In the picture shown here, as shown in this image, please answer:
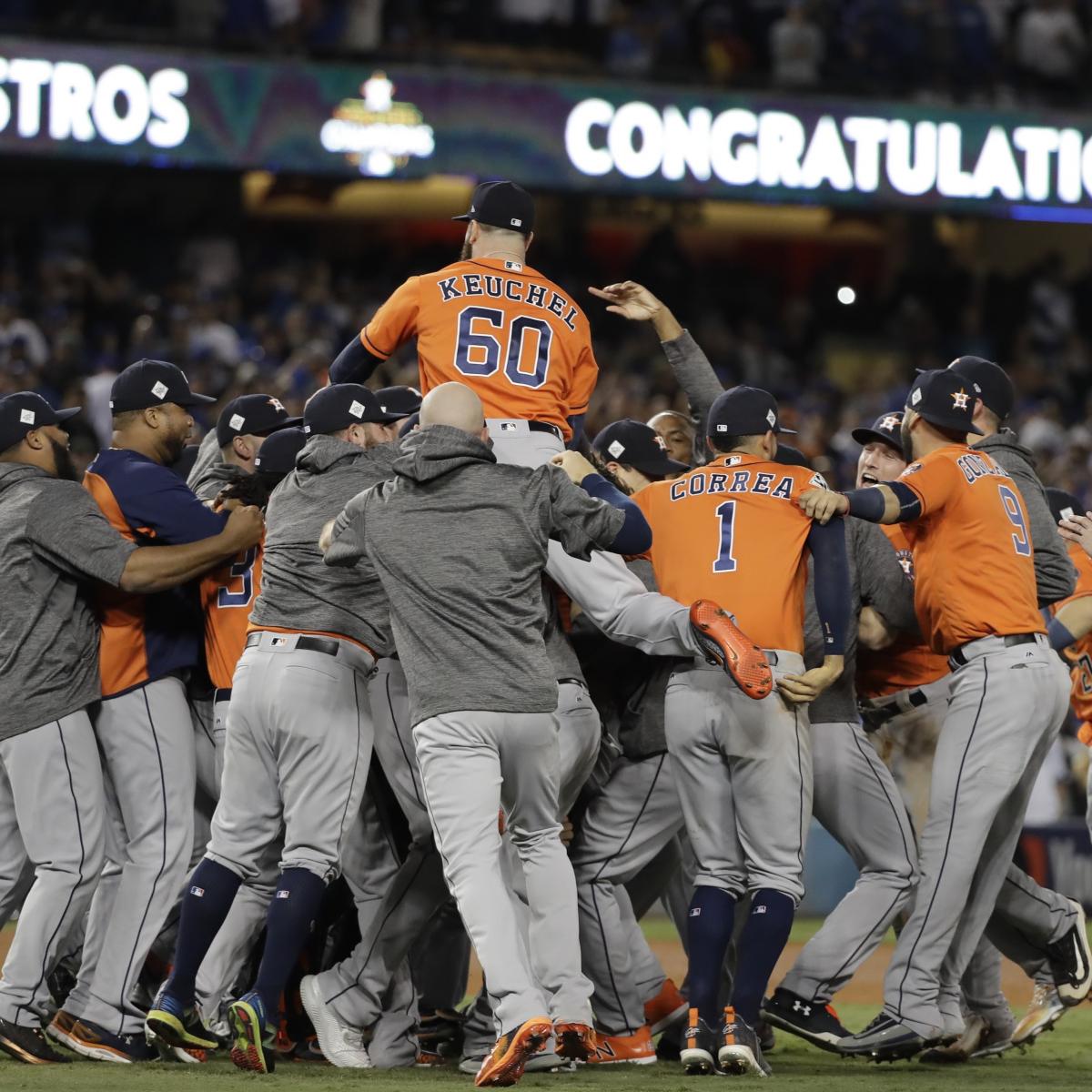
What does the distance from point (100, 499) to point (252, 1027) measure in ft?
5.95

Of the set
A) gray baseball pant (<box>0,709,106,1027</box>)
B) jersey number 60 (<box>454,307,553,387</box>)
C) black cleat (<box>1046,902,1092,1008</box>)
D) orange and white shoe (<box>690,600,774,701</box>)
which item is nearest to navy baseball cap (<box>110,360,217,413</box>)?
jersey number 60 (<box>454,307,553,387</box>)

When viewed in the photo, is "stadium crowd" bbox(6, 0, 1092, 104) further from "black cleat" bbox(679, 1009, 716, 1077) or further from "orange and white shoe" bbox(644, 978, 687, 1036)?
"black cleat" bbox(679, 1009, 716, 1077)

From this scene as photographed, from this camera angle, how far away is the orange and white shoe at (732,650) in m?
5.29

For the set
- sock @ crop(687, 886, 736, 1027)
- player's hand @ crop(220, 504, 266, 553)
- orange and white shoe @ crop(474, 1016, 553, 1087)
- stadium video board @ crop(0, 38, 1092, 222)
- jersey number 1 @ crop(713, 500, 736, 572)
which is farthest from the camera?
stadium video board @ crop(0, 38, 1092, 222)

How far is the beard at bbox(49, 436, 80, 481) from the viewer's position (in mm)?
6176

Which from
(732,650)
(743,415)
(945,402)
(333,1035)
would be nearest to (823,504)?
(743,415)

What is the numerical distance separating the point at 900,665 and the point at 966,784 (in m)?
0.69

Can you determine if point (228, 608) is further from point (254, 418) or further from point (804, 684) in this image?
point (804, 684)

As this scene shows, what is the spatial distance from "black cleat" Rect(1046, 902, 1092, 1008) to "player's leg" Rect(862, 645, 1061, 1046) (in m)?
0.76

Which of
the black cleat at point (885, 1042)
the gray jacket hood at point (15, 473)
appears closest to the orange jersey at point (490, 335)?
the gray jacket hood at point (15, 473)

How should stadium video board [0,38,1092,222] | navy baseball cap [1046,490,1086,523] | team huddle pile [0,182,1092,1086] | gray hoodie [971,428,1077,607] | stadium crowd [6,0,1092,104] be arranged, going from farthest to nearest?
stadium crowd [6,0,1092,104], stadium video board [0,38,1092,222], navy baseball cap [1046,490,1086,523], gray hoodie [971,428,1077,607], team huddle pile [0,182,1092,1086]

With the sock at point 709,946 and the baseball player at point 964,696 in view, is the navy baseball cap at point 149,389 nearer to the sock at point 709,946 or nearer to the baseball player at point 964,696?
the baseball player at point 964,696

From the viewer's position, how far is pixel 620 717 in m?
6.30

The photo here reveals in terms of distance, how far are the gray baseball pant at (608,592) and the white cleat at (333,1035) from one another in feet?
4.69
